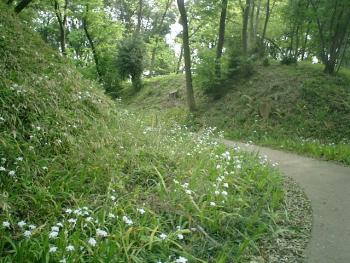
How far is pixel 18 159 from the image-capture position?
3.83 m

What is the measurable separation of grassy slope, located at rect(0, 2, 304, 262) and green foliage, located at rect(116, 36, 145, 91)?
619 inches

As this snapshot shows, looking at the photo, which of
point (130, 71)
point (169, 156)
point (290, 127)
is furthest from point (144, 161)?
point (130, 71)

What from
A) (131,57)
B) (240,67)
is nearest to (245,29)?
(240,67)

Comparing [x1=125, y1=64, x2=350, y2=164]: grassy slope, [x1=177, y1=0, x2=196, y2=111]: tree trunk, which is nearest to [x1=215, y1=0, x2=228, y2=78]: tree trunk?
[x1=125, y1=64, x2=350, y2=164]: grassy slope

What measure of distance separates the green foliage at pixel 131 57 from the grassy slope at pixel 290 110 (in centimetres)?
755

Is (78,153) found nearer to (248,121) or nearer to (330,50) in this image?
(248,121)

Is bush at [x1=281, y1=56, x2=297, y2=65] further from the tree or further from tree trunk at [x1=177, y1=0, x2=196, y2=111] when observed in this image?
tree trunk at [x1=177, y1=0, x2=196, y2=111]

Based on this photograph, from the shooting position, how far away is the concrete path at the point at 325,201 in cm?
389

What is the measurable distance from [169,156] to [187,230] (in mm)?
2139

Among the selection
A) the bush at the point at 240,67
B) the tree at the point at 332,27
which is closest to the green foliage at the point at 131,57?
the bush at the point at 240,67

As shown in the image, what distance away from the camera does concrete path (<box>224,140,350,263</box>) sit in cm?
389

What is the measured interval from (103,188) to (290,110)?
9.71 meters

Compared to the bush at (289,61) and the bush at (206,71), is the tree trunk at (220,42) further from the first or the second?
the bush at (289,61)

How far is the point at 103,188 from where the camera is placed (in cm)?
427
